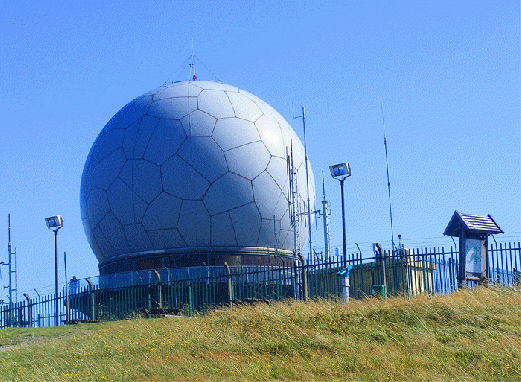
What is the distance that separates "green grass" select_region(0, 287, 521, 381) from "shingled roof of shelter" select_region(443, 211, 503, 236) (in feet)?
6.26

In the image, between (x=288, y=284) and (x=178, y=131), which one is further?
(x=178, y=131)

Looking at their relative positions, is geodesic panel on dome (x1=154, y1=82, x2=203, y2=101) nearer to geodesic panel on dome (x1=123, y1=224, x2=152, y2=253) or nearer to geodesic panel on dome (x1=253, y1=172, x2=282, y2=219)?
geodesic panel on dome (x1=253, y1=172, x2=282, y2=219)

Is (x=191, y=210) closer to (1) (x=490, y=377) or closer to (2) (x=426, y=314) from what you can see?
(2) (x=426, y=314)

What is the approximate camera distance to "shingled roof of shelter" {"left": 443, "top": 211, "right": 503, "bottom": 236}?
630 inches

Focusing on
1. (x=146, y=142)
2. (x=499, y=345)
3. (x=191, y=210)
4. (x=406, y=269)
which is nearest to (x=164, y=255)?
(x=191, y=210)

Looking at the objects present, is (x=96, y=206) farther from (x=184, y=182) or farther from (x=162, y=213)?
(x=184, y=182)

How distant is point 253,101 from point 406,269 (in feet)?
37.0

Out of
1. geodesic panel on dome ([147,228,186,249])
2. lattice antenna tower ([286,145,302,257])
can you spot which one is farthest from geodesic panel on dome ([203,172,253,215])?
lattice antenna tower ([286,145,302,257])

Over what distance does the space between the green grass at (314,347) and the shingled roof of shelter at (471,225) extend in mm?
1909

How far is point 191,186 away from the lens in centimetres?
2331

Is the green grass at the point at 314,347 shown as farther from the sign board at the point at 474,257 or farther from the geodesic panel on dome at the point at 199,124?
the geodesic panel on dome at the point at 199,124

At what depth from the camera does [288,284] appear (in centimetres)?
1956

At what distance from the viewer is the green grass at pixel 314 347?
10078mm

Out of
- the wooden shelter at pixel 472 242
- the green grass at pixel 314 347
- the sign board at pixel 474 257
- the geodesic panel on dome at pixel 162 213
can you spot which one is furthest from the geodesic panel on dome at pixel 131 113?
the sign board at pixel 474 257
